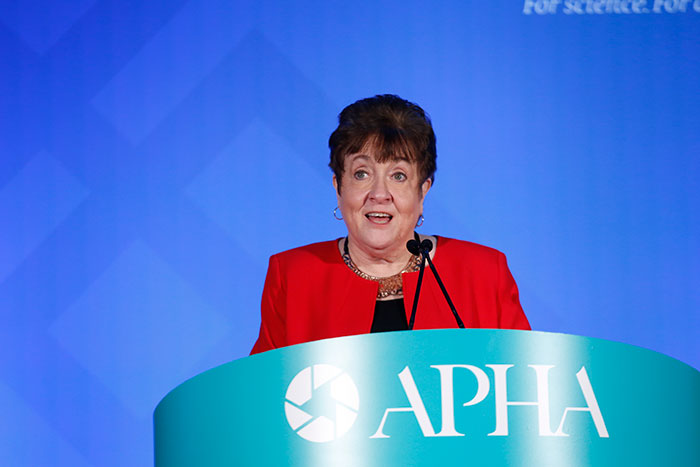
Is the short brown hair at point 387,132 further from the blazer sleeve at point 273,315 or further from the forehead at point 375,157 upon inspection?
the blazer sleeve at point 273,315

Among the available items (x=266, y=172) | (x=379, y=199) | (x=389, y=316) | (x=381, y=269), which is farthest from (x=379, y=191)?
(x=266, y=172)

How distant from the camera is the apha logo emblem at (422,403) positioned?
159cm

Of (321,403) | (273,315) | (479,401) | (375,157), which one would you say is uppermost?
(375,157)

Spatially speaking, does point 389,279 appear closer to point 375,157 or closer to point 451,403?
point 375,157

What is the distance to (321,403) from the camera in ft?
5.33

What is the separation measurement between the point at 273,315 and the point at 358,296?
0.85 feet

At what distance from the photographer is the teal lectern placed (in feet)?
5.22

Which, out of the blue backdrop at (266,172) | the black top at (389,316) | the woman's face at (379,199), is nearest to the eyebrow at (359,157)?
the woman's face at (379,199)

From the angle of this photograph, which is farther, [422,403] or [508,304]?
[508,304]

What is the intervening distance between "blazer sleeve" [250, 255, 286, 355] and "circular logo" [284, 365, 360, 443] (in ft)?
3.54

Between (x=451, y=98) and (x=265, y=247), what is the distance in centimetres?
90

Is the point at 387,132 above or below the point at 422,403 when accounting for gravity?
above

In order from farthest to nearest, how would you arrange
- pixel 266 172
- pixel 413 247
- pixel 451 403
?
1. pixel 266 172
2. pixel 413 247
3. pixel 451 403

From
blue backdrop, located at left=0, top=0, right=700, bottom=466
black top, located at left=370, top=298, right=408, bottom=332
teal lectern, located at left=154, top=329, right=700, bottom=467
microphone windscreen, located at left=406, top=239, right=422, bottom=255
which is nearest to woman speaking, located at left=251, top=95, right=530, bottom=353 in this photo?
black top, located at left=370, top=298, right=408, bottom=332
